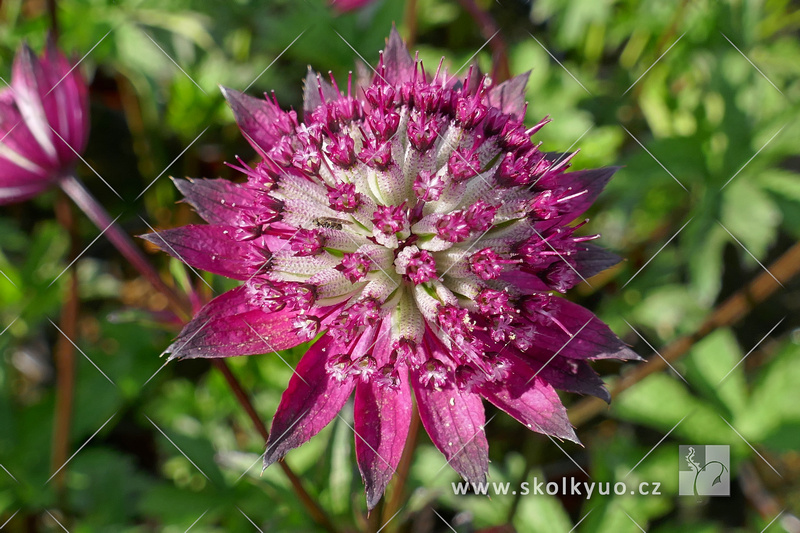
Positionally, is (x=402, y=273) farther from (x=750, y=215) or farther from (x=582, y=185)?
(x=750, y=215)

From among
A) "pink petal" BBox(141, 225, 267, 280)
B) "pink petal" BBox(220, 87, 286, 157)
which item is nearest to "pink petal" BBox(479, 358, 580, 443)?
"pink petal" BBox(141, 225, 267, 280)

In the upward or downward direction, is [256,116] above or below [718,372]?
above

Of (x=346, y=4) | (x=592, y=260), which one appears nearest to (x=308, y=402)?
(x=592, y=260)

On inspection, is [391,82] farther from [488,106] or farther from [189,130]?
[189,130]

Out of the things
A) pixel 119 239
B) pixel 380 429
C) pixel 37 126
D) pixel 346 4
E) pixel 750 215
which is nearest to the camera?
pixel 380 429

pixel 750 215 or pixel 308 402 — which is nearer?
pixel 308 402

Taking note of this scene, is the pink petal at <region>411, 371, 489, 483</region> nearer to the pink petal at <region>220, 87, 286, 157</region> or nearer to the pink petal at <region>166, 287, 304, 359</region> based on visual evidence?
the pink petal at <region>166, 287, 304, 359</region>

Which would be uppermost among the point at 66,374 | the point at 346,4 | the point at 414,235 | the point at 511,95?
the point at 346,4
